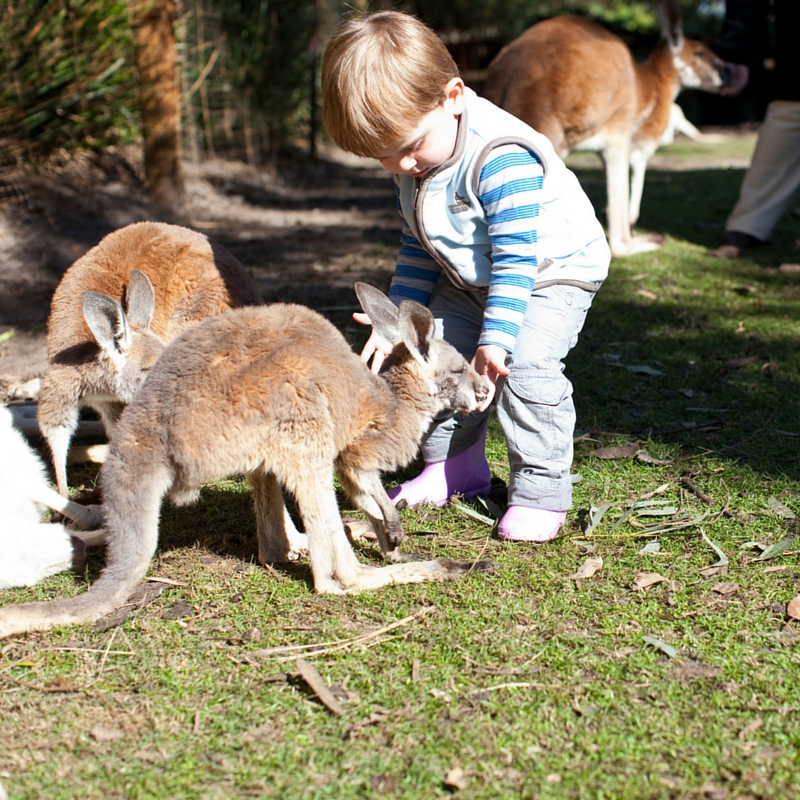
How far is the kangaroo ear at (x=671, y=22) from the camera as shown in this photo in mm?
5887

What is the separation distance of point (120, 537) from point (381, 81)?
4.04 ft

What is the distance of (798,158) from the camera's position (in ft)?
17.3

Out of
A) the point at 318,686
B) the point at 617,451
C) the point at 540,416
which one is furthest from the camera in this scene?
the point at 617,451

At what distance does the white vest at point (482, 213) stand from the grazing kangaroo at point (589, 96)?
265 centimetres

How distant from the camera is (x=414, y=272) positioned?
8.61 feet

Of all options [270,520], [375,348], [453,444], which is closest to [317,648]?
[270,520]

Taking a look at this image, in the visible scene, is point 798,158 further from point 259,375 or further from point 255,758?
point 255,758

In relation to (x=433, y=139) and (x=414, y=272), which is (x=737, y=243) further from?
(x=433, y=139)

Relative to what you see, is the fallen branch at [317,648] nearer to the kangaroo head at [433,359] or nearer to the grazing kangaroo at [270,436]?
the grazing kangaroo at [270,436]

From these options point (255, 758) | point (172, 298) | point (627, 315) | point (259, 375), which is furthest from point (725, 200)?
point (255, 758)

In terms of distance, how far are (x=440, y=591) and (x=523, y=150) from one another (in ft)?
3.75

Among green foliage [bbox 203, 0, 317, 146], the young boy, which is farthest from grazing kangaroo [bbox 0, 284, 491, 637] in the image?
green foliage [bbox 203, 0, 317, 146]

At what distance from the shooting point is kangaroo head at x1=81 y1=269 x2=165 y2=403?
2.56 meters

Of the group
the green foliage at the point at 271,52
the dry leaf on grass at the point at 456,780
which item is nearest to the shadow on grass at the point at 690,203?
the green foliage at the point at 271,52
